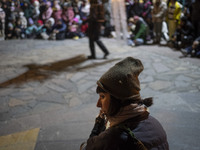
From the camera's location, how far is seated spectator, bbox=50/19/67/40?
470 inches

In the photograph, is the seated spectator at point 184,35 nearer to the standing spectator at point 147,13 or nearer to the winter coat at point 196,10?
the winter coat at point 196,10

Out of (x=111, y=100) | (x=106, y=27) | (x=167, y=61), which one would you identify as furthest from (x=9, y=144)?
(x=106, y=27)

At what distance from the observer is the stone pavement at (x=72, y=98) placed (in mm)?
2705

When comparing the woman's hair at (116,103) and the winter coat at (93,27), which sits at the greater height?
the winter coat at (93,27)

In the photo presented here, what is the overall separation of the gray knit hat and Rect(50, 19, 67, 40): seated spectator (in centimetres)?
1106

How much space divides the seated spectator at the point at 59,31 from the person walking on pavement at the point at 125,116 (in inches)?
436

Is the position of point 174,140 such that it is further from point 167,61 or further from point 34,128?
point 167,61

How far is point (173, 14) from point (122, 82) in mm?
8459

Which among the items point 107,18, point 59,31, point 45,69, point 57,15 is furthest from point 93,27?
point 57,15

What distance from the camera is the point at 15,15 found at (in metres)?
12.5

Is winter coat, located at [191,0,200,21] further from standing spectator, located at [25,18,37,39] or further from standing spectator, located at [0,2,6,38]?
standing spectator, located at [0,2,6,38]

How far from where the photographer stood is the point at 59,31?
12.1 meters

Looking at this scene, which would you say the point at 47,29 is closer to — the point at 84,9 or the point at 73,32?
the point at 73,32

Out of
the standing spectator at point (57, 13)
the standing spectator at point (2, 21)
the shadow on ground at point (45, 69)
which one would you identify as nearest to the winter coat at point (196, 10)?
the shadow on ground at point (45, 69)
